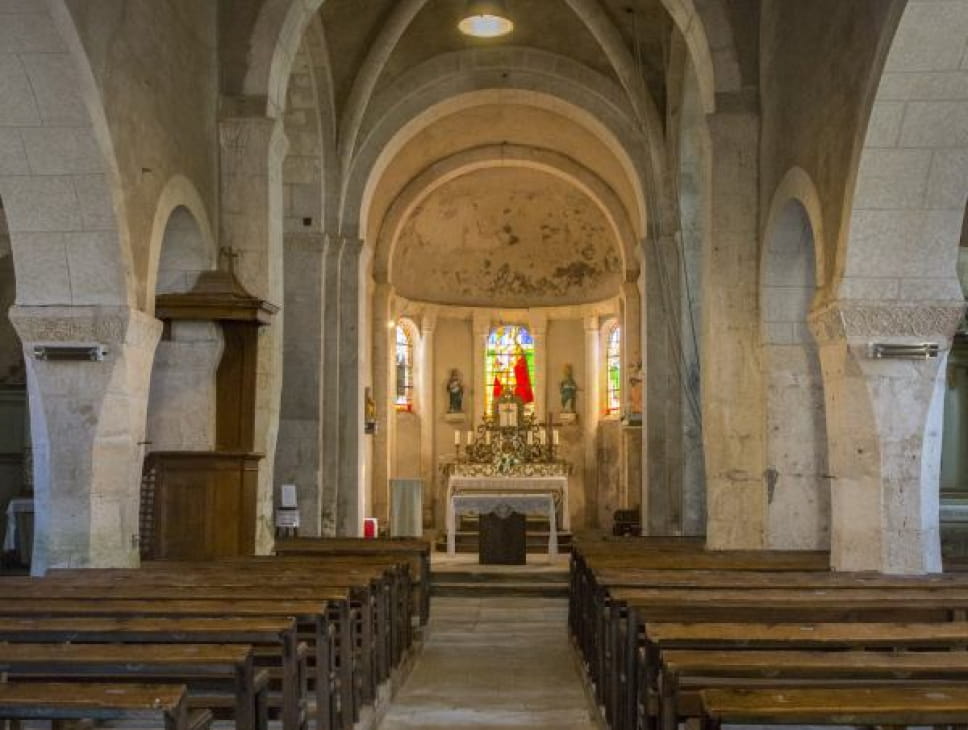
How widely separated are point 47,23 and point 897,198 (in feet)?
18.5

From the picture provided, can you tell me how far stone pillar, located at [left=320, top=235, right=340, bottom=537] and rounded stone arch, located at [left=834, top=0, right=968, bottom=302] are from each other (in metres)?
9.27

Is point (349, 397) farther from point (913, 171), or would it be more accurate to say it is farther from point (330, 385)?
point (913, 171)

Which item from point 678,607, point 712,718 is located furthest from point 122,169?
point 712,718

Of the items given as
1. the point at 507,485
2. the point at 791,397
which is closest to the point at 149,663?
the point at 791,397

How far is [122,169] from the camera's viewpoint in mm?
8469

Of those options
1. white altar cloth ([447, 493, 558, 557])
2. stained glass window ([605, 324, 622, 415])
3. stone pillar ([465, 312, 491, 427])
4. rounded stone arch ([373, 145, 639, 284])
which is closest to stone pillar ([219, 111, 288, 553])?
white altar cloth ([447, 493, 558, 557])

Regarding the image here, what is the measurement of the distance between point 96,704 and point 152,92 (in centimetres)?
684

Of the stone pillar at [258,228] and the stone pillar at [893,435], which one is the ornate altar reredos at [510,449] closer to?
the stone pillar at [258,228]

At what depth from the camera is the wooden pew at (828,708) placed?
10.6 feet

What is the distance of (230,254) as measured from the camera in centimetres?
1064

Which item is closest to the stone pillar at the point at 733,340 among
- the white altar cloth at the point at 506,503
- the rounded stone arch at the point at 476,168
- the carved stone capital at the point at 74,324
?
the white altar cloth at the point at 506,503

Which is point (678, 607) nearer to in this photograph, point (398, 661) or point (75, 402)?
point (398, 661)

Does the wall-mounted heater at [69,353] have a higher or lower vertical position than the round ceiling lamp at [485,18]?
lower

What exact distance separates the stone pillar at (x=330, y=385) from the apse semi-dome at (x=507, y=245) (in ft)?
16.6
